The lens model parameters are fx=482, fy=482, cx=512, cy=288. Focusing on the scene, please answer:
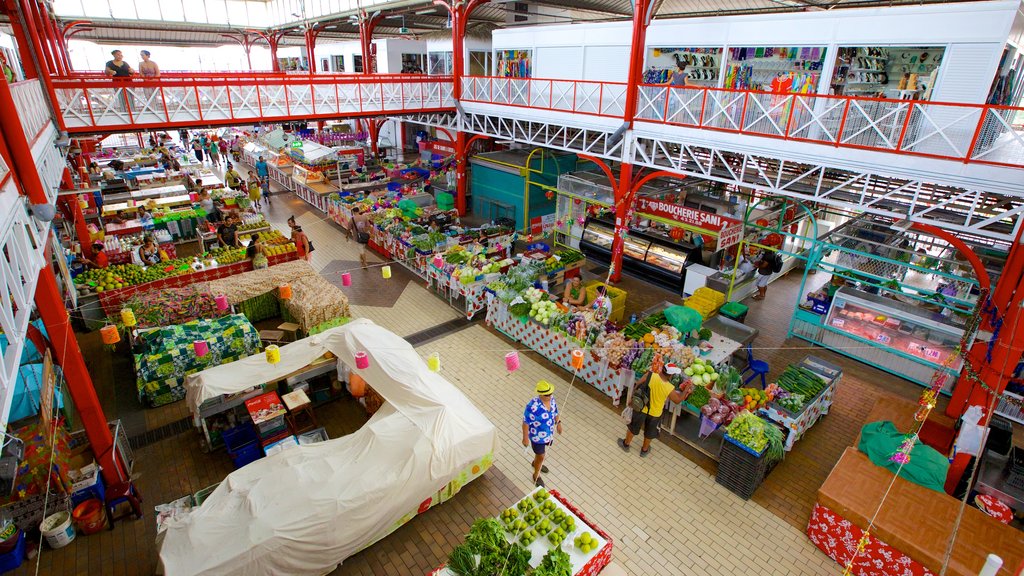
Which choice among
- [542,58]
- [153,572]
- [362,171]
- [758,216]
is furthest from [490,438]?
[362,171]

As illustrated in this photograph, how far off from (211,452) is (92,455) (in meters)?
1.64

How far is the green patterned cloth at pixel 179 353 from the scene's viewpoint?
9398 millimetres

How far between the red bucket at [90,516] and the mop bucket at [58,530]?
0.12m

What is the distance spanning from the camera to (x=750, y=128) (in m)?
11.0

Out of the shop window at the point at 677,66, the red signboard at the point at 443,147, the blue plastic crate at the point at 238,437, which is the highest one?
the shop window at the point at 677,66

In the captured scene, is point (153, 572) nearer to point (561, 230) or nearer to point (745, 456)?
point (745, 456)

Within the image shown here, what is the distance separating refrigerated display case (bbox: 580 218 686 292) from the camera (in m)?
14.7

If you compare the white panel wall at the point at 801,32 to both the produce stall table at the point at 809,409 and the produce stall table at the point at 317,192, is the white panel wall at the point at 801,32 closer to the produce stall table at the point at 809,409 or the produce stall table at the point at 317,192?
the produce stall table at the point at 809,409

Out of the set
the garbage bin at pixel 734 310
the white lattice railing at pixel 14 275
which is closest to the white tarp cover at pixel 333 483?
the white lattice railing at pixel 14 275

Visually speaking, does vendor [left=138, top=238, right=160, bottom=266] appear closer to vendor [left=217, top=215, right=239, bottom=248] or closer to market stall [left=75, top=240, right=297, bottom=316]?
market stall [left=75, top=240, right=297, bottom=316]

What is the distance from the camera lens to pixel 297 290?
1189 cm

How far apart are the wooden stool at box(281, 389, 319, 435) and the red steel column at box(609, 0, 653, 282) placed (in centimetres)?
773

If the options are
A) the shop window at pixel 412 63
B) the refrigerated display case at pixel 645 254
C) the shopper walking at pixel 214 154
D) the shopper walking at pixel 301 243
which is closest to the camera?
the shopper walking at pixel 301 243

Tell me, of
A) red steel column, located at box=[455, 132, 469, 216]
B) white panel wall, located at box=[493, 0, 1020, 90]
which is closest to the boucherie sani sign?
white panel wall, located at box=[493, 0, 1020, 90]
